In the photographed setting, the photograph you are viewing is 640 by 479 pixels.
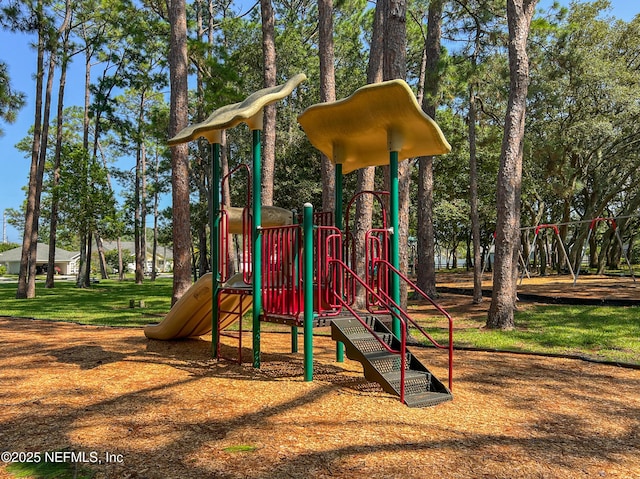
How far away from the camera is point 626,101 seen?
21562 millimetres

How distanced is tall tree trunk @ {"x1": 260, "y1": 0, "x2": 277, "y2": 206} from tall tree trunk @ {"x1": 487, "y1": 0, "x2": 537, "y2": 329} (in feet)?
17.2

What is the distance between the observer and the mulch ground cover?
10.8 ft

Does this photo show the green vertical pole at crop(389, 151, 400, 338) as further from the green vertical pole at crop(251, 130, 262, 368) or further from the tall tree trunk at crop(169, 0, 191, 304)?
the tall tree trunk at crop(169, 0, 191, 304)

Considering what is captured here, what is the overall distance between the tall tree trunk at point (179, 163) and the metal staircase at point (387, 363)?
6561 mm

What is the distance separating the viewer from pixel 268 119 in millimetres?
12867

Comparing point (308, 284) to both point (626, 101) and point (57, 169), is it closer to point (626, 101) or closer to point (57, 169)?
point (626, 101)

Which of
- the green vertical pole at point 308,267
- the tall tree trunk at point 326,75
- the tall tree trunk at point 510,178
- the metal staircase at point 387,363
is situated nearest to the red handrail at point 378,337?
the metal staircase at point 387,363

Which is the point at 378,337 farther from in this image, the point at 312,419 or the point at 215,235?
the point at 215,235

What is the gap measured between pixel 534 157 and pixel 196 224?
18563mm

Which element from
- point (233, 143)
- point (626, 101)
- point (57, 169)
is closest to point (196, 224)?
point (233, 143)

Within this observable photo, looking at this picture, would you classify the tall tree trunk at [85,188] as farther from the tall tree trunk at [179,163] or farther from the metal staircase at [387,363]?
the metal staircase at [387,363]

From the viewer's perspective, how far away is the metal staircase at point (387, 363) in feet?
15.8

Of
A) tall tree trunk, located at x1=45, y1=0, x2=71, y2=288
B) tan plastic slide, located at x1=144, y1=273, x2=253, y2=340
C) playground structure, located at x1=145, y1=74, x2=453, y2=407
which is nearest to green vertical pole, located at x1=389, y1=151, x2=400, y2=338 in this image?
playground structure, located at x1=145, y1=74, x2=453, y2=407

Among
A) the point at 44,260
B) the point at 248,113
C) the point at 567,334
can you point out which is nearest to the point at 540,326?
the point at 567,334
